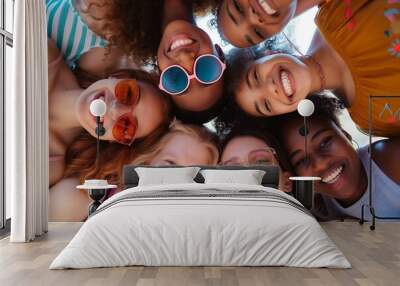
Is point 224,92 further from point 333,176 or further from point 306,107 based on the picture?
point 333,176

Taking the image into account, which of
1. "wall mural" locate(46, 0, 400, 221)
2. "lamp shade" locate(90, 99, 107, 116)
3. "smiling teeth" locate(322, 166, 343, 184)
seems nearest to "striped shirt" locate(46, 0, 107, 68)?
"wall mural" locate(46, 0, 400, 221)

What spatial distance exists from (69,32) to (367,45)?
387 cm

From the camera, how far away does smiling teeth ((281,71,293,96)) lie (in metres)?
7.34

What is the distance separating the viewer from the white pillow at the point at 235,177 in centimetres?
637

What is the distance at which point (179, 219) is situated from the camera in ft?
14.5

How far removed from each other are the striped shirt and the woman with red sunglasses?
0.12m

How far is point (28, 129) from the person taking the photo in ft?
19.3

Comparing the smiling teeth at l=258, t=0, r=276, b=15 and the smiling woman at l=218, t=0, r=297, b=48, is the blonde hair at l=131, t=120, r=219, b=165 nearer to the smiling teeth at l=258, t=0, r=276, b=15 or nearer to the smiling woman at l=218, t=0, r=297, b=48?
the smiling woman at l=218, t=0, r=297, b=48

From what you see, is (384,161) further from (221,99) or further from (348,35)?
(221,99)

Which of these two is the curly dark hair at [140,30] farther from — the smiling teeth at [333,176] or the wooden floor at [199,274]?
the wooden floor at [199,274]

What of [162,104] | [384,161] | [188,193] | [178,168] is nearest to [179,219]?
[188,193]

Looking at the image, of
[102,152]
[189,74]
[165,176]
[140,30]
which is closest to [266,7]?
[189,74]

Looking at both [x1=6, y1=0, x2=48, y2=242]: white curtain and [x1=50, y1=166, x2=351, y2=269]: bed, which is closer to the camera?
[x1=50, y1=166, x2=351, y2=269]: bed

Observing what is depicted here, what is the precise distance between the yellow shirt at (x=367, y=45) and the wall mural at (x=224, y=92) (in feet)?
0.04
